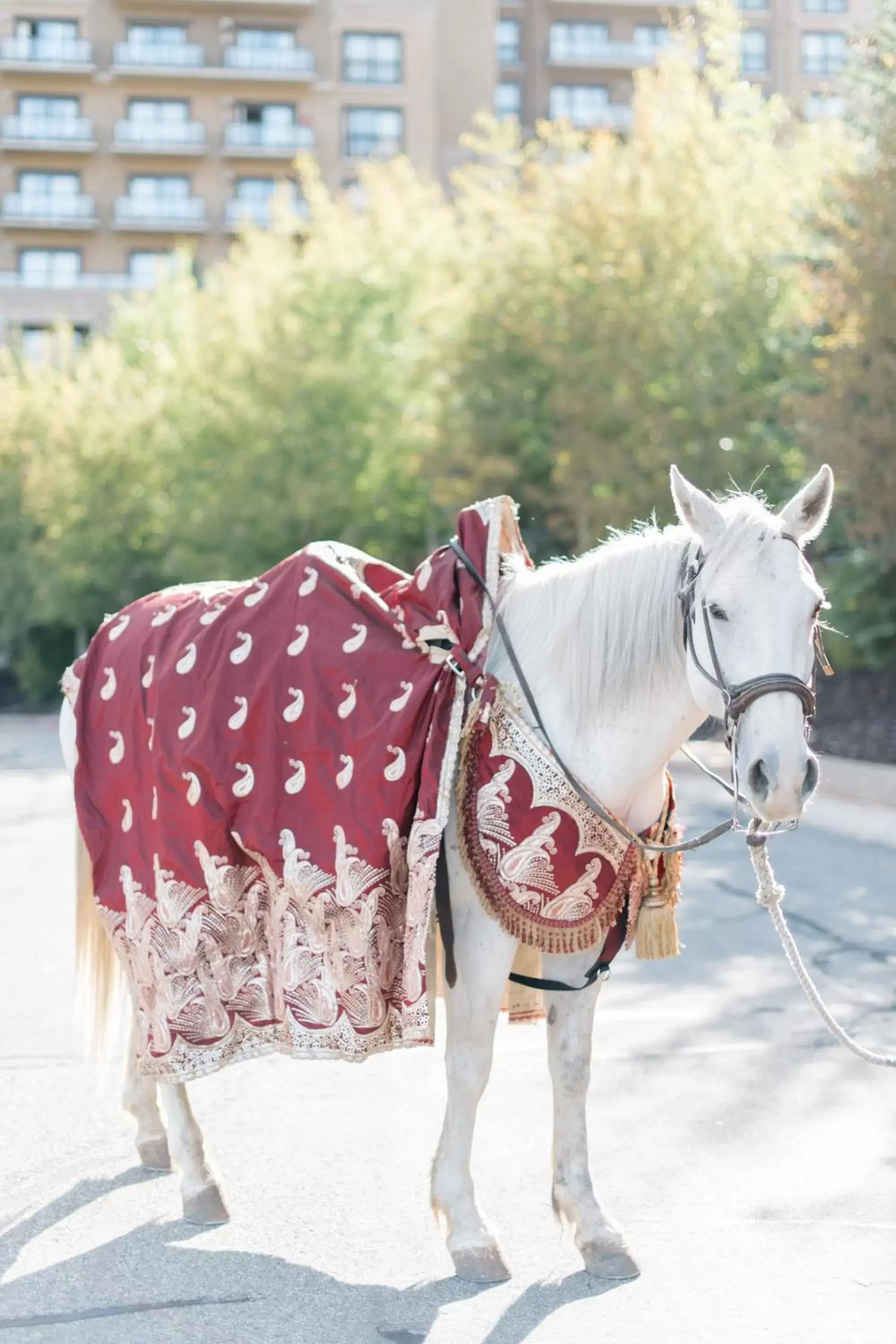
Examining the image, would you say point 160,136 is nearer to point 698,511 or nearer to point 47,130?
point 47,130

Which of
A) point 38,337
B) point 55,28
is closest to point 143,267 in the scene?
point 38,337

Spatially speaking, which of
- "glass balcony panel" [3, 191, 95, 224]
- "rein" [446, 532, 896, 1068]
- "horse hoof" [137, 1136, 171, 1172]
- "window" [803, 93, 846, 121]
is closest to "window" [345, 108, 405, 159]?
"glass balcony panel" [3, 191, 95, 224]

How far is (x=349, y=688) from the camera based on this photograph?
13.8 ft

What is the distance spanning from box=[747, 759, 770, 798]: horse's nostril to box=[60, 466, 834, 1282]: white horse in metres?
0.22

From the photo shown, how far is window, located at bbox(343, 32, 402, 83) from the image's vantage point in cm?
→ 5731

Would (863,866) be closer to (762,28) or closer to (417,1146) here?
(417,1146)

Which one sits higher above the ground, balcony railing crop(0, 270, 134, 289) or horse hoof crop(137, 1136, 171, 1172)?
balcony railing crop(0, 270, 134, 289)

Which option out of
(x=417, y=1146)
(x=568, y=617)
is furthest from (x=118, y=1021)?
(x=568, y=617)

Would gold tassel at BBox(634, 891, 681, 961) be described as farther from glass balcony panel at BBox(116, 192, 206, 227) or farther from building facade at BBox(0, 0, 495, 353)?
glass balcony panel at BBox(116, 192, 206, 227)

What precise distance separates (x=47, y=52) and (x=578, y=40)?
2254 cm

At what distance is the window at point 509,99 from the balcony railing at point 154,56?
565 inches

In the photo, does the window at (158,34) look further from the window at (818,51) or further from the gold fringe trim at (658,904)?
the gold fringe trim at (658,904)

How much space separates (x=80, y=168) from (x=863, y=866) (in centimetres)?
5264

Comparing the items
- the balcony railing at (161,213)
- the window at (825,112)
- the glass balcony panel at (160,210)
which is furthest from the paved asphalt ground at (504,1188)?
the glass balcony panel at (160,210)
